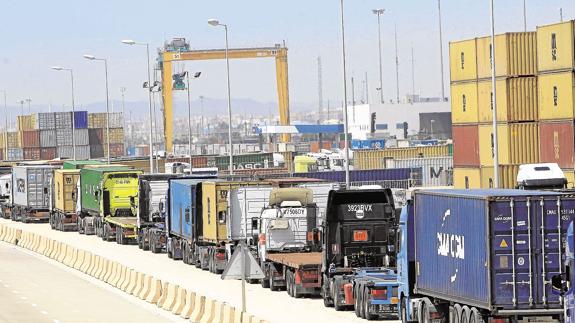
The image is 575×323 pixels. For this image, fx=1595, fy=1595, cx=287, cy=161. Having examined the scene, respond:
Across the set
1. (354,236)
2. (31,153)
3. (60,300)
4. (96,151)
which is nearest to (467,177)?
(60,300)

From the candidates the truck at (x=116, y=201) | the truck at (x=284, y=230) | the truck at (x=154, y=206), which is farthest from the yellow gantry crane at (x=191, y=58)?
the truck at (x=284, y=230)

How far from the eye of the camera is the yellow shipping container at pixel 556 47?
58750mm

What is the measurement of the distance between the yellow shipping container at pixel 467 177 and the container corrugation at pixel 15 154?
115 meters

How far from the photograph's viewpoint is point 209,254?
5225 centimetres

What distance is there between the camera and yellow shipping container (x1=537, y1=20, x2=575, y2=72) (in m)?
58.8

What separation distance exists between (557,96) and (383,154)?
5867 cm

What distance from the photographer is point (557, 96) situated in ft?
195

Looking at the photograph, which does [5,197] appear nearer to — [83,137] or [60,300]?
[60,300]

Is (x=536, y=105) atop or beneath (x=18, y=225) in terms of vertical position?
atop

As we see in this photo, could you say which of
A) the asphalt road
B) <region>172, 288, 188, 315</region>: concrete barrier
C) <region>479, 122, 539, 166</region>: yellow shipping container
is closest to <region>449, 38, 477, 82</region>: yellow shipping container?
<region>479, 122, 539, 166</region>: yellow shipping container

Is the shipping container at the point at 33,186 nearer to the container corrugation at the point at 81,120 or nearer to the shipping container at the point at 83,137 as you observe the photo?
the container corrugation at the point at 81,120

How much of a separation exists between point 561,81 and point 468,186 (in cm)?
1009

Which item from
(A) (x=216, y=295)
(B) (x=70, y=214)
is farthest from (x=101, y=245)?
(A) (x=216, y=295)

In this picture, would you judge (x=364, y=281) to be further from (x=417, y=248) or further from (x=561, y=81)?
(x=561, y=81)
